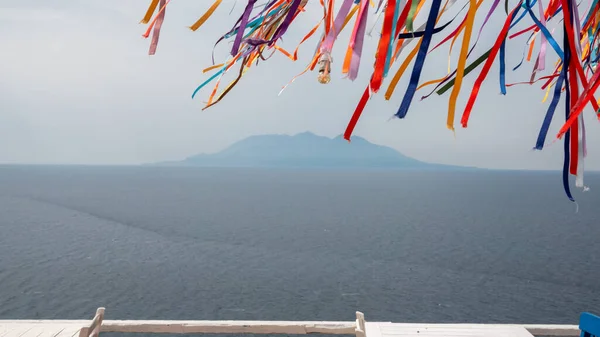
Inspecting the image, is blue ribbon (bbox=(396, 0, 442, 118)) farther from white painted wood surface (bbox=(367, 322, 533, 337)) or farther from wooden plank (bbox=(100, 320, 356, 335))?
wooden plank (bbox=(100, 320, 356, 335))

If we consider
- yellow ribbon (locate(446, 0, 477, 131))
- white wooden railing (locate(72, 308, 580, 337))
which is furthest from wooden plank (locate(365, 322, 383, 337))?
yellow ribbon (locate(446, 0, 477, 131))

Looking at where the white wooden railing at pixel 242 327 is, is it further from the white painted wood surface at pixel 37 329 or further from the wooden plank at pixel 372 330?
the white painted wood surface at pixel 37 329

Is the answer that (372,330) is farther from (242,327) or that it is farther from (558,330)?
(558,330)

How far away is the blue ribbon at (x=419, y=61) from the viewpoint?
961mm

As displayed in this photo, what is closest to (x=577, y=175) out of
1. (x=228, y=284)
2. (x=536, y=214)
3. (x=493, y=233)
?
(x=228, y=284)

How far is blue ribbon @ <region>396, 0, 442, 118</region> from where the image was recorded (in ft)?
3.15

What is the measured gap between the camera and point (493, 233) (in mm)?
48688

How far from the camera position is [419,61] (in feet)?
3.35

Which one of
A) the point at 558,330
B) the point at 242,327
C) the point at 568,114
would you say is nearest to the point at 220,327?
the point at 242,327

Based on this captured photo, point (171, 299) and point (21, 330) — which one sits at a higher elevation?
point (21, 330)

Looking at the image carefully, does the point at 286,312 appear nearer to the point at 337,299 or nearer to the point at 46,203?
the point at 337,299

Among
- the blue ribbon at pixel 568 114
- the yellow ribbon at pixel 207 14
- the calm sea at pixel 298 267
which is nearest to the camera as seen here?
the blue ribbon at pixel 568 114

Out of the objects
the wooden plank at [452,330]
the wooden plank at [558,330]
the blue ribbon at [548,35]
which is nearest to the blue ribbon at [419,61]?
the blue ribbon at [548,35]

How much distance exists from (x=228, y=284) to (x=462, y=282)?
1417 cm
